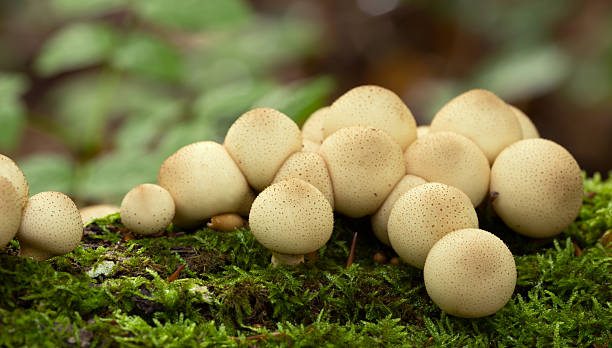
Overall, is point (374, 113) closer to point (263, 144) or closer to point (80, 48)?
point (263, 144)

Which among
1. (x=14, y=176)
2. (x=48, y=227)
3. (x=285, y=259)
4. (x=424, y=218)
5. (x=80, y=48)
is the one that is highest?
(x=80, y=48)

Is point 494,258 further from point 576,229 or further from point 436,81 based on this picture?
point 436,81

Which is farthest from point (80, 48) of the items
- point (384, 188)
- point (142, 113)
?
point (384, 188)

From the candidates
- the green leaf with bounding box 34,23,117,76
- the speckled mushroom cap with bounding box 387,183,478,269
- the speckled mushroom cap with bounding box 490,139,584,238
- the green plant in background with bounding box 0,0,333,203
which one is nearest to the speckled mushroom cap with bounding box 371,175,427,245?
the speckled mushroom cap with bounding box 387,183,478,269

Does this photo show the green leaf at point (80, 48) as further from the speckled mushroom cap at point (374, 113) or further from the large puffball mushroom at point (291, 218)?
the large puffball mushroom at point (291, 218)

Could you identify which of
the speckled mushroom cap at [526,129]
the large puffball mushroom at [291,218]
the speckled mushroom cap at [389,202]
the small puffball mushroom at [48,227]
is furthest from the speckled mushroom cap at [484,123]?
the small puffball mushroom at [48,227]

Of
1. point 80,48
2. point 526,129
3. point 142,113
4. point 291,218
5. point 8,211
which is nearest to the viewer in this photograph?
point 8,211

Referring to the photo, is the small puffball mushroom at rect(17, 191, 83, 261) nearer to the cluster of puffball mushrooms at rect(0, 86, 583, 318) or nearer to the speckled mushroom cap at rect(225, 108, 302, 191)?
the cluster of puffball mushrooms at rect(0, 86, 583, 318)
